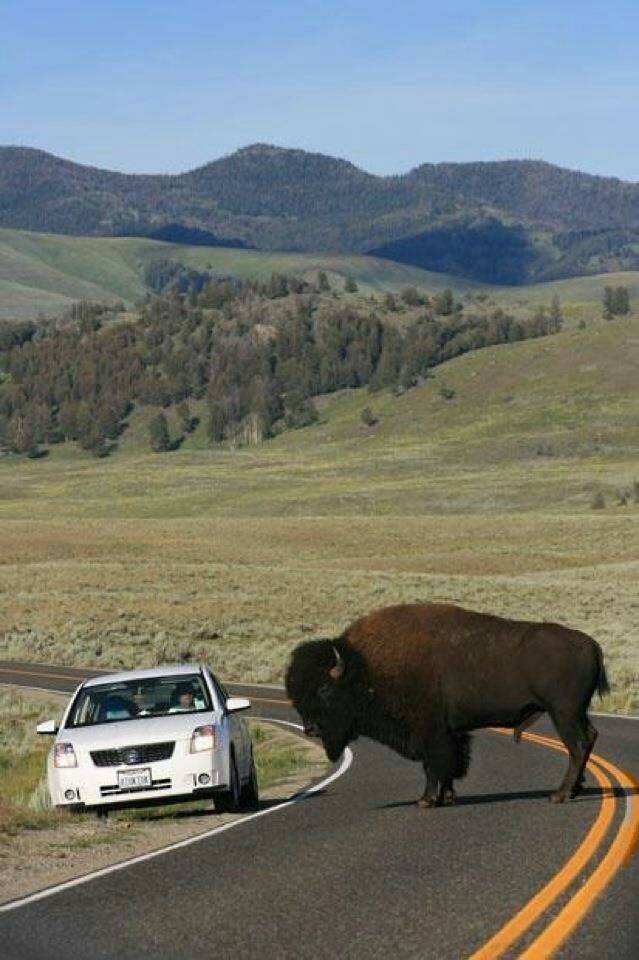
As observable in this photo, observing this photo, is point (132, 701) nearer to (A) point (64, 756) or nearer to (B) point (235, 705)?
(B) point (235, 705)

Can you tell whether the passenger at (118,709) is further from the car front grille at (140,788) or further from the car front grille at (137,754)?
the car front grille at (140,788)

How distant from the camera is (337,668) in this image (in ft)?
54.2

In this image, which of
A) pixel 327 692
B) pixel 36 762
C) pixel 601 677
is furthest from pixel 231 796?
pixel 36 762

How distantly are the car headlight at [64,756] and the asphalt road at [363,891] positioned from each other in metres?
1.77

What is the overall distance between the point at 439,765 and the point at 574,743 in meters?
1.16

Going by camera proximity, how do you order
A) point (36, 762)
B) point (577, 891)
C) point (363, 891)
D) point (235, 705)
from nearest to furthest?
point (577, 891)
point (363, 891)
point (235, 705)
point (36, 762)

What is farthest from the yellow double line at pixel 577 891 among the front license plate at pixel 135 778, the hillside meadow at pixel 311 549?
the hillside meadow at pixel 311 549

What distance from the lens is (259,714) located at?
32.4 metres

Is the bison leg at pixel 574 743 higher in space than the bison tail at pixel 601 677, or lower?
lower

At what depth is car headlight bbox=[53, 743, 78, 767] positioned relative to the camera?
1677 centimetres

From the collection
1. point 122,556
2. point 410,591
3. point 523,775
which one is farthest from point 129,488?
point 523,775

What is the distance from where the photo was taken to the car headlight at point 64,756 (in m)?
16.8

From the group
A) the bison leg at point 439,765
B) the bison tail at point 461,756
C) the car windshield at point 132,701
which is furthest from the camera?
the car windshield at point 132,701

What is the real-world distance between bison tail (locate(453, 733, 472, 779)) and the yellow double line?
47.4 inches
